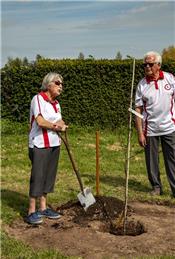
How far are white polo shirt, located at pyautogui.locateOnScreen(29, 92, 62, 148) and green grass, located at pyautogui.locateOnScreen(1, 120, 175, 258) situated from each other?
1.08 m

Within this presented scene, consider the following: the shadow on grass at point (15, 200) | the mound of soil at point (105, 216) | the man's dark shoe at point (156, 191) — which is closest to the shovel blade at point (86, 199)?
the mound of soil at point (105, 216)

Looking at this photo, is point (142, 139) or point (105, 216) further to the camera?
point (142, 139)

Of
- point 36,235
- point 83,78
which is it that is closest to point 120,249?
point 36,235

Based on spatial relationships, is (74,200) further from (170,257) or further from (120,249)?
(170,257)

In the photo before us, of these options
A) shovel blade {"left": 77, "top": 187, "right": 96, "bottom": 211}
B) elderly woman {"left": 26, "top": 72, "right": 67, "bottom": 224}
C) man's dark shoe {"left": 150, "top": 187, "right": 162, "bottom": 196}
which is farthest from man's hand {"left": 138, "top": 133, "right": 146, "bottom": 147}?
elderly woman {"left": 26, "top": 72, "right": 67, "bottom": 224}

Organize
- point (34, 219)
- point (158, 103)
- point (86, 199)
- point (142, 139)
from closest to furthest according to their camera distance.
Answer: point (34, 219), point (86, 199), point (158, 103), point (142, 139)

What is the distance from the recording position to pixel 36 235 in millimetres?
5676

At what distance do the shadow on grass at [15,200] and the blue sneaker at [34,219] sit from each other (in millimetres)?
376

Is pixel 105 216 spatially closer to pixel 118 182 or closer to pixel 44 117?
pixel 44 117

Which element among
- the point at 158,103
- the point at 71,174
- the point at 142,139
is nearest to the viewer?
the point at 158,103

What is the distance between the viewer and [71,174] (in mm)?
8805

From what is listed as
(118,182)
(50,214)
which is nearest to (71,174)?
(118,182)

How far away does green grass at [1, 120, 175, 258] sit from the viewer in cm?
655

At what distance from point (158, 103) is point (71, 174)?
92.2 inches
